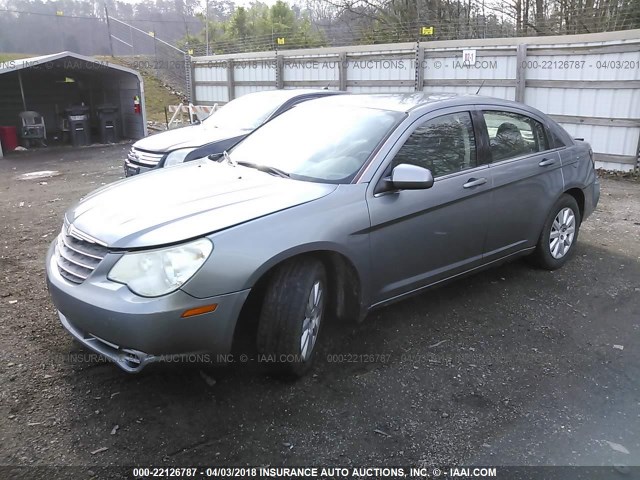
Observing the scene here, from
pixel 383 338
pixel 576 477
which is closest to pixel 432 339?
pixel 383 338

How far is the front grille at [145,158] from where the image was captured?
23.8 feet

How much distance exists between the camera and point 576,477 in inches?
96.5

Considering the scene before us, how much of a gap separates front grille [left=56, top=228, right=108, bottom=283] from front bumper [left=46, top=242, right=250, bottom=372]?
6 cm

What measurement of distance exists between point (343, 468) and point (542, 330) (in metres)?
2.07

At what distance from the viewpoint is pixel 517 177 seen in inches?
170

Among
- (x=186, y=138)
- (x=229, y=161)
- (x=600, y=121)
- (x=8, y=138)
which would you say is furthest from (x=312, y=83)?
(x=229, y=161)

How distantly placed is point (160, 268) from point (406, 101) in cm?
235

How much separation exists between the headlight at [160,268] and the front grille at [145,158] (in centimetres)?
483

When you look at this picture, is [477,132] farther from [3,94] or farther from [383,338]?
[3,94]

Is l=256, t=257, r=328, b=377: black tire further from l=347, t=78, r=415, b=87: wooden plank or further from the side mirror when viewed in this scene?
l=347, t=78, r=415, b=87: wooden plank

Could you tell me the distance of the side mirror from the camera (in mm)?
3314

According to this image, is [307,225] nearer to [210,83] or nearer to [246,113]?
[246,113]

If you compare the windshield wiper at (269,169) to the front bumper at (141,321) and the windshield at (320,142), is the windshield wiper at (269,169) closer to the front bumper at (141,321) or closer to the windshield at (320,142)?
the windshield at (320,142)

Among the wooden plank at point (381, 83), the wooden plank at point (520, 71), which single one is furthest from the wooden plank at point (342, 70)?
the wooden plank at point (520, 71)
